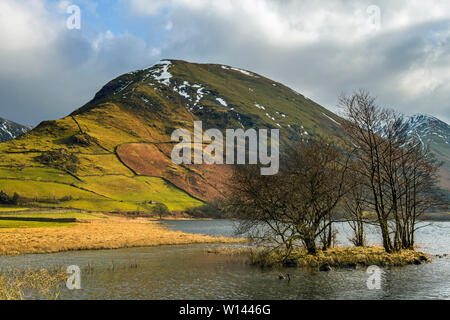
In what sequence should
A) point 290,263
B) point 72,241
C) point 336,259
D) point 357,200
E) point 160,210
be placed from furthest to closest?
point 160,210, point 72,241, point 357,200, point 290,263, point 336,259

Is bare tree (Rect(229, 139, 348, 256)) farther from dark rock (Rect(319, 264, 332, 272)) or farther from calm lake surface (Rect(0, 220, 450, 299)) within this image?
calm lake surface (Rect(0, 220, 450, 299))

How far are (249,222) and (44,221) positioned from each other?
197 feet

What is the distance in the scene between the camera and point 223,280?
99.5 feet

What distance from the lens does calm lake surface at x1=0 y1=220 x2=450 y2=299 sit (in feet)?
83.0

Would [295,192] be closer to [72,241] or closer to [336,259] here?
[336,259]

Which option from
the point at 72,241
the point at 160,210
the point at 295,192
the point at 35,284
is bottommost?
the point at 35,284

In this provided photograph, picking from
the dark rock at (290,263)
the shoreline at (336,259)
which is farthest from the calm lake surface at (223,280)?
the dark rock at (290,263)

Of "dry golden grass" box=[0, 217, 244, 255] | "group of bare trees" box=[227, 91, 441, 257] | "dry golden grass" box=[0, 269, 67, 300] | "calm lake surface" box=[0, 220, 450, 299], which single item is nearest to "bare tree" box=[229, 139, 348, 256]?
"group of bare trees" box=[227, 91, 441, 257]

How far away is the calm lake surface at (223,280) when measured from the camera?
83.0 feet

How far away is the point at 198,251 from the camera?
5112 centimetres

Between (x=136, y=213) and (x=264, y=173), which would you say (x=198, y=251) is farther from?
(x=136, y=213)

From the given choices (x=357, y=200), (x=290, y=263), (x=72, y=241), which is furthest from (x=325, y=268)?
(x=72, y=241)

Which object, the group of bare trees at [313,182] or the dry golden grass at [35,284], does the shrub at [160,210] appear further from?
the dry golden grass at [35,284]

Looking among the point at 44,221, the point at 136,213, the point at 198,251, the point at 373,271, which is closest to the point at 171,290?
the point at 373,271
